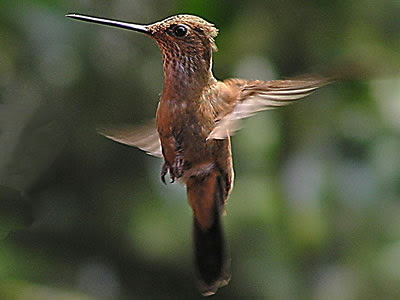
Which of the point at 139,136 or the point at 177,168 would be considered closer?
the point at 177,168

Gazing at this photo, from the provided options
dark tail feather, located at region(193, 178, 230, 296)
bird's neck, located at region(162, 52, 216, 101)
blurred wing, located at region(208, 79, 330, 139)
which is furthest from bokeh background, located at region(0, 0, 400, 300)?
blurred wing, located at region(208, 79, 330, 139)

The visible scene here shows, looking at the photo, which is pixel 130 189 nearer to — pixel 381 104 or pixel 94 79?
pixel 94 79

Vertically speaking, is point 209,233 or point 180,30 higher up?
point 180,30

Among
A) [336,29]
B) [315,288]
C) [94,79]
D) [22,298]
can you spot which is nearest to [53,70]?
[94,79]

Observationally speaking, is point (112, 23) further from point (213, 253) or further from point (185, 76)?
point (213, 253)

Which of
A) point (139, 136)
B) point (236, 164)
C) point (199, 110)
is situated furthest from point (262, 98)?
point (236, 164)

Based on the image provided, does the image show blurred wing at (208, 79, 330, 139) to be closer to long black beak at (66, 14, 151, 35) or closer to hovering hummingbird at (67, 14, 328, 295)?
hovering hummingbird at (67, 14, 328, 295)
